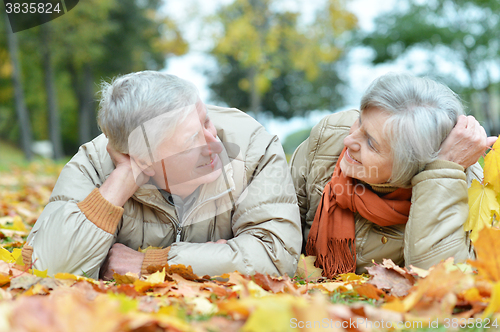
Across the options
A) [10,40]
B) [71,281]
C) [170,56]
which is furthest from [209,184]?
[170,56]

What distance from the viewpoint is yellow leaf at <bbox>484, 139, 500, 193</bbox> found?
231cm

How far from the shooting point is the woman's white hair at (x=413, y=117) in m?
2.31

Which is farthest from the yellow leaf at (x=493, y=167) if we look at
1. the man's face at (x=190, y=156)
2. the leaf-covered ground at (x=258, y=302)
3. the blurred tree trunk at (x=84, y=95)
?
the blurred tree trunk at (x=84, y=95)

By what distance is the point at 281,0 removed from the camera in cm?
1573

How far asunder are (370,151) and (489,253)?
3.23 ft

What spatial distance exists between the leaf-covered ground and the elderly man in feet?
0.56

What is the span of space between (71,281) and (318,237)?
147 centimetres

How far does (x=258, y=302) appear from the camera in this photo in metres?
1.25

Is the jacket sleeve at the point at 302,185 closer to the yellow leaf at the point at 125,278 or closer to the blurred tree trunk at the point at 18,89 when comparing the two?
the yellow leaf at the point at 125,278

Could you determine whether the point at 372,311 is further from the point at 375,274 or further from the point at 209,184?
the point at 209,184

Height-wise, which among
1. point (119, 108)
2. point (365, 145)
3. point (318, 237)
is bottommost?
point (318, 237)

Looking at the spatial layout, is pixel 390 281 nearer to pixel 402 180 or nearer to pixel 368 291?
pixel 368 291

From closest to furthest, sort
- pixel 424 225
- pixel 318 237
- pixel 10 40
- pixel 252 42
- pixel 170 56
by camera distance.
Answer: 1. pixel 424 225
2. pixel 318 237
3. pixel 10 40
4. pixel 252 42
5. pixel 170 56

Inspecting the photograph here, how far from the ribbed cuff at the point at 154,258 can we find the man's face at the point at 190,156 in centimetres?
37
